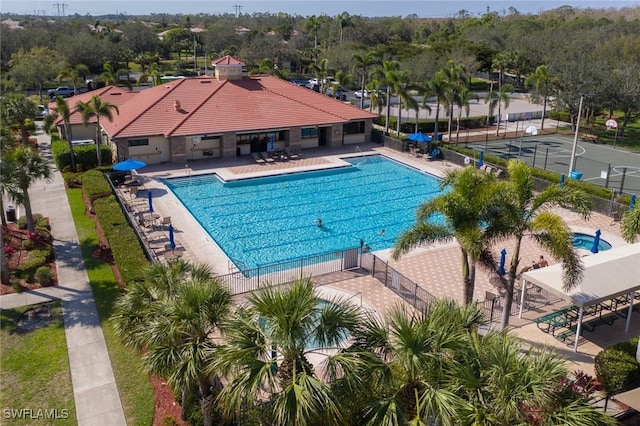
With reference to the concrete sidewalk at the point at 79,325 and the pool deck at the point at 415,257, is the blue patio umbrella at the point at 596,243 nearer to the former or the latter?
the pool deck at the point at 415,257

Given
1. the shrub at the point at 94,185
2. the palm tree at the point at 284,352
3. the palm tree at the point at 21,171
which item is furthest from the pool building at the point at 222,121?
the palm tree at the point at 284,352

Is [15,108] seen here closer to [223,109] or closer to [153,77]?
[223,109]

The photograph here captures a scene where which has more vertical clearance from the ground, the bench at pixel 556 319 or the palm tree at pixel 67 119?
the palm tree at pixel 67 119

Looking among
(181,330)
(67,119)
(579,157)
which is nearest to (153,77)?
(67,119)

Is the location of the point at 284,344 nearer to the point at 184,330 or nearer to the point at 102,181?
the point at 184,330

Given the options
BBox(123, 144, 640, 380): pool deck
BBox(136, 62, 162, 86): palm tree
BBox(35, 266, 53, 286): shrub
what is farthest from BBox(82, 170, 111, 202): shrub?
BBox(136, 62, 162, 86): palm tree

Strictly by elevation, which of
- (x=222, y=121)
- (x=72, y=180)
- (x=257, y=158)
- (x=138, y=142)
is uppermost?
(x=222, y=121)

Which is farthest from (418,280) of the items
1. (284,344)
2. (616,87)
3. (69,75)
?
(69,75)
